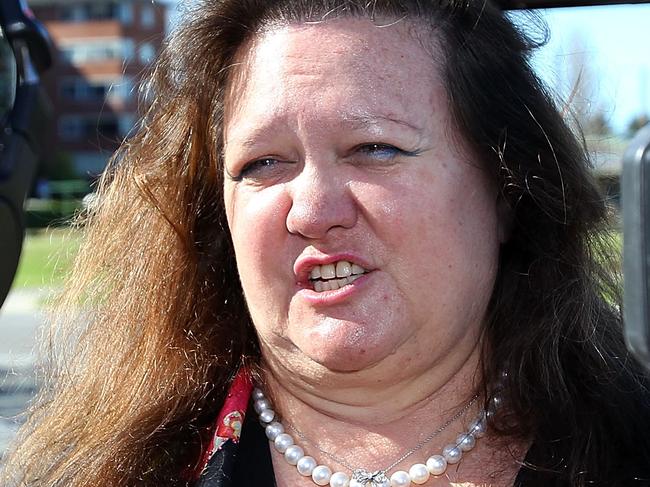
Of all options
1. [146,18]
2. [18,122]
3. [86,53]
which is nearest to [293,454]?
[18,122]

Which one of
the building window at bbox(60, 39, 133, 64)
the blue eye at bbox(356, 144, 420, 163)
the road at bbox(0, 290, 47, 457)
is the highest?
the blue eye at bbox(356, 144, 420, 163)

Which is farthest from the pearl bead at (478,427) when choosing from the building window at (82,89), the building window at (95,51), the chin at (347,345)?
the building window at (95,51)

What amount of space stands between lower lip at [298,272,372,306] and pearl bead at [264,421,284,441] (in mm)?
315

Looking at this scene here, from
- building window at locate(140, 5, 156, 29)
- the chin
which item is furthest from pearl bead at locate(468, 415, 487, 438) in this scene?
building window at locate(140, 5, 156, 29)

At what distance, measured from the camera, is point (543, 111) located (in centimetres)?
190

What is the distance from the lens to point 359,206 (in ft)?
5.58

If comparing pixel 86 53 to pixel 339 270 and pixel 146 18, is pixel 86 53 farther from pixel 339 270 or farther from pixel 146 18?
pixel 339 270

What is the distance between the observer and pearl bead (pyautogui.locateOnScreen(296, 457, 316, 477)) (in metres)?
1.82

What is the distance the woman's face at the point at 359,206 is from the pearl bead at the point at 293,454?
0.17 m

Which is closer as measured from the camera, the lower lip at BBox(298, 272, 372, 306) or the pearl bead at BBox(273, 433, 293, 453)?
the lower lip at BBox(298, 272, 372, 306)

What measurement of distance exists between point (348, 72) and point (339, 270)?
13.9 inches

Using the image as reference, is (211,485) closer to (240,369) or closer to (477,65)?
(240,369)

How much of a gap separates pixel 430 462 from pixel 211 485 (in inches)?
15.9

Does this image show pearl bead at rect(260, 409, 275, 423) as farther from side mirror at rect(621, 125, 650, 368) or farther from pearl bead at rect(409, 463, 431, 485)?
side mirror at rect(621, 125, 650, 368)
